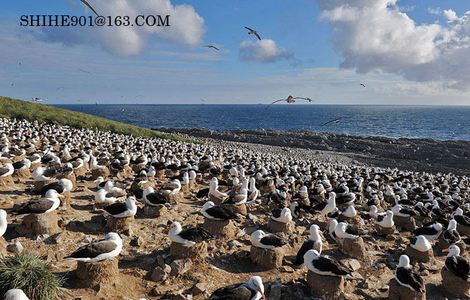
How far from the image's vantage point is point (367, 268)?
12.1 m

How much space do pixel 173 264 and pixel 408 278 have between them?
5.68 metres

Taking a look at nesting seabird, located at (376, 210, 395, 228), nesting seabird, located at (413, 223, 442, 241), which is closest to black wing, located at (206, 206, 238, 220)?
nesting seabird, located at (376, 210, 395, 228)

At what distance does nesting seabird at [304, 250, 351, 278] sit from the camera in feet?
30.8

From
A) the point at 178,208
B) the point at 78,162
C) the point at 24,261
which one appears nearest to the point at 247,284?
the point at 24,261

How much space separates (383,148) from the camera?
60438mm

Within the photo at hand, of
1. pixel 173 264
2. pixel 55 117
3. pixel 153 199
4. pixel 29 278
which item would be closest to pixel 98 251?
pixel 29 278

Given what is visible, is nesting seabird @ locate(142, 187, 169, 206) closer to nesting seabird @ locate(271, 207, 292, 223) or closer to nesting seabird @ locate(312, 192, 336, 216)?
nesting seabird @ locate(271, 207, 292, 223)

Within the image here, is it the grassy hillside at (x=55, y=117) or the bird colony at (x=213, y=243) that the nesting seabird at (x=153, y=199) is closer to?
the bird colony at (x=213, y=243)

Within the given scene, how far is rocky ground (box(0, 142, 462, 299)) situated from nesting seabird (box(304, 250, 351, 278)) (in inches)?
25.2

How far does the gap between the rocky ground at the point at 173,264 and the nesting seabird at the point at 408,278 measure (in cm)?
85

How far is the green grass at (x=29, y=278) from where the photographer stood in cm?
747

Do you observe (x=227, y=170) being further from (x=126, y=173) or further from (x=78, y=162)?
(x=78, y=162)

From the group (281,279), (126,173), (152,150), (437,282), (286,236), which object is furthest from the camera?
(152,150)

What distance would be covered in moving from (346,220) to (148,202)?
25.6ft
